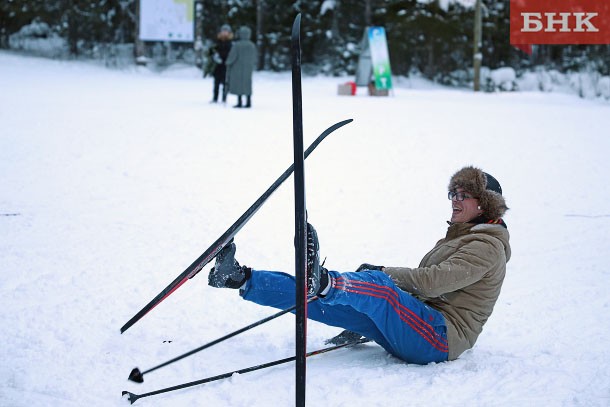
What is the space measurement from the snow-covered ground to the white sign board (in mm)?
7121

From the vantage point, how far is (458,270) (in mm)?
2785

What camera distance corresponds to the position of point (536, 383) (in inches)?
112

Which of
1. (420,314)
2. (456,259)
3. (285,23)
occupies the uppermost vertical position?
(285,23)

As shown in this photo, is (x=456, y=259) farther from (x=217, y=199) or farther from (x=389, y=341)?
(x=217, y=199)

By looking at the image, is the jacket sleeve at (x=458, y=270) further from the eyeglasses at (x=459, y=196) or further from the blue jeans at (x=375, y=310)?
the eyeglasses at (x=459, y=196)

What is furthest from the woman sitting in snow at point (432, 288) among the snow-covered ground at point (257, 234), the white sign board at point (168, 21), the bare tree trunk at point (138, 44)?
the bare tree trunk at point (138, 44)

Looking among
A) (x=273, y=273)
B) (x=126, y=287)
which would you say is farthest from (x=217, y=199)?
(x=273, y=273)

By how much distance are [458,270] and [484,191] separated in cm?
39

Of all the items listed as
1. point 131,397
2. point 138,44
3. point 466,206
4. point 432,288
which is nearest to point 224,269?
point 131,397

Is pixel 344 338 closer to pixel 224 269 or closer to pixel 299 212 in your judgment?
pixel 224 269

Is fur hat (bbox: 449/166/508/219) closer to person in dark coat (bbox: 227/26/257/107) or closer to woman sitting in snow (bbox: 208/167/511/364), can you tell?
woman sitting in snow (bbox: 208/167/511/364)

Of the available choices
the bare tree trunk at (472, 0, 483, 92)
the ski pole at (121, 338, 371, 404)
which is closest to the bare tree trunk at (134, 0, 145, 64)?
the bare tree trunk at (472, 0, 483, 92)

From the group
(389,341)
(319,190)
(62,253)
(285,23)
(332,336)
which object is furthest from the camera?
(285,23)

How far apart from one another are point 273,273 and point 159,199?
3.77 metres
